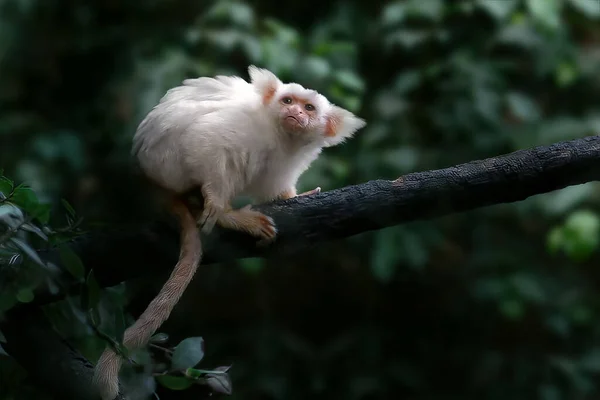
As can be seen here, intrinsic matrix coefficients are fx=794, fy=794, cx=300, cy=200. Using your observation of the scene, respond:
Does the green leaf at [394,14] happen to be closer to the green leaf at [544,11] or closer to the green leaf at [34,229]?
the green leaf at [544,11]

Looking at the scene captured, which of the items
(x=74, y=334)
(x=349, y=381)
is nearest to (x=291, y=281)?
(x=349, y=381)

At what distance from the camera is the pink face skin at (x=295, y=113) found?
1568 mm

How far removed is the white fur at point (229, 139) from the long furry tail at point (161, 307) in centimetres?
8

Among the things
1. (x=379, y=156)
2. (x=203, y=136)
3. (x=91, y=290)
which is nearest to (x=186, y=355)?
(x=91, y=290)

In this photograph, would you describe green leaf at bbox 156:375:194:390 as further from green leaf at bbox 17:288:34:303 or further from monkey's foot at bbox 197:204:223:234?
monkey's foot at bbox 197:204:223:234

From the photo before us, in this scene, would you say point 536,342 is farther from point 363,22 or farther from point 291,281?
point 363,22

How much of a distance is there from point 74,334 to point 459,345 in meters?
1.89

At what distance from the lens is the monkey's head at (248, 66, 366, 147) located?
158 cm

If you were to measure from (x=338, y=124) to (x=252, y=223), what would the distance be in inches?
12.4

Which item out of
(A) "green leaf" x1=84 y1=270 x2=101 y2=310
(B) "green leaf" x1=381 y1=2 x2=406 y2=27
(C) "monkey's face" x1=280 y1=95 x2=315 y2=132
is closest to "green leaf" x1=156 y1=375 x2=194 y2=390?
(A) "green leaf" x1=84 y1=270 x2=101 y2=310

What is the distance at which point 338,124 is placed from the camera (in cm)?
164

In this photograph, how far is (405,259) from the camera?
2.49m

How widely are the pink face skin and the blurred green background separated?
47cm

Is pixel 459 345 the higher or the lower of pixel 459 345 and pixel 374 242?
the lower
